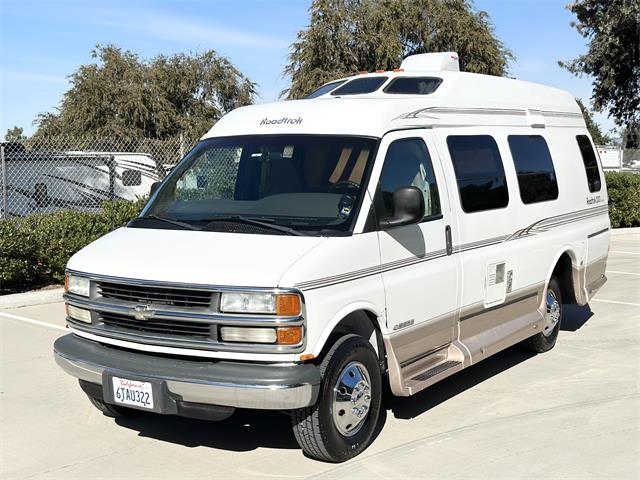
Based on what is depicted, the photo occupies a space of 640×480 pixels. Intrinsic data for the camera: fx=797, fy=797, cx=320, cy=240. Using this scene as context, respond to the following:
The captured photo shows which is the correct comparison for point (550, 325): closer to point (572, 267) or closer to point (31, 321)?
point (572, 267)

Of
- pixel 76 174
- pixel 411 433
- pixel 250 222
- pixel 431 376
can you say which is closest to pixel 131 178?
pixel 76 174

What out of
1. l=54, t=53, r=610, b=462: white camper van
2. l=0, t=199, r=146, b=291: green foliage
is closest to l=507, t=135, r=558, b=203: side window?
l=54, t=53, r=610, b=462: white camper van

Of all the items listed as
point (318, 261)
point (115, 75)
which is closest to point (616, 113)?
point (115, 75)

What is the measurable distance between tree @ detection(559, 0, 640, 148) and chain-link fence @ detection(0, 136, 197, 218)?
1580 cm

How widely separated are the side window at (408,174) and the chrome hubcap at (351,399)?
3.50ft

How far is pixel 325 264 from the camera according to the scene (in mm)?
→ 4703

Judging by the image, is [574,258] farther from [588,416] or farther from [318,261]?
[318,261]

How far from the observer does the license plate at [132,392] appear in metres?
4.71

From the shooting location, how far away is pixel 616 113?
29703mm

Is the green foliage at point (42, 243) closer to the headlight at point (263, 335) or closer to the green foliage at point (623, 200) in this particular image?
the headlight at point (263, 335)

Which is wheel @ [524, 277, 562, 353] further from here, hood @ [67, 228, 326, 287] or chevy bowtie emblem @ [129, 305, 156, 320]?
chevy bowtie emblem @ [129, 305, 156, 320]

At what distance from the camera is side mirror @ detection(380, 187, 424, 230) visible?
5160 millimetres

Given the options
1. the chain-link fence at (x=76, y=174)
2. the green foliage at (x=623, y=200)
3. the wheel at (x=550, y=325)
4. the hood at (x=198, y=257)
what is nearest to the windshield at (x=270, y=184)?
the hood at (x=198, y=257)

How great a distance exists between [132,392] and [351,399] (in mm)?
1337
